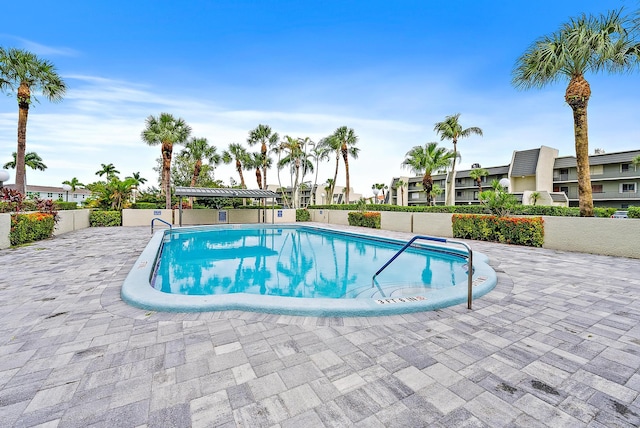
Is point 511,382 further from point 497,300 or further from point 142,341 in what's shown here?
point 142,341

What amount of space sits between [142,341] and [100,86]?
15378 mm

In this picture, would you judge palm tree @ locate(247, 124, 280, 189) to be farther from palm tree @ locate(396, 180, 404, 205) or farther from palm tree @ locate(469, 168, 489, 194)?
palm tree @ locate(469, 168, 489, 194)

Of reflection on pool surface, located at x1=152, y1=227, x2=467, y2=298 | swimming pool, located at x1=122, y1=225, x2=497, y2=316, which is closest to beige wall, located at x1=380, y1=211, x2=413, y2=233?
swimming pool, located at x1=122, y1=225, x2=497, y2=316

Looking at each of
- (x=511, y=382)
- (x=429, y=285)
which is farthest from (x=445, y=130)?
Answer: (x=511, y=382)

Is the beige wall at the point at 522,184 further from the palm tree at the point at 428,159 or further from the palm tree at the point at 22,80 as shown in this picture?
the palm tree at the point at 22,80

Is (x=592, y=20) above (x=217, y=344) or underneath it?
above

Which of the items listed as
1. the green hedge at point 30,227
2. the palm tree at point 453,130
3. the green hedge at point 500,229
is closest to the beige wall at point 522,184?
the palm tree at point 453,130

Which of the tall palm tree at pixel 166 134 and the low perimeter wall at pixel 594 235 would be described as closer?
the low perimeter wall at pixel 594 235

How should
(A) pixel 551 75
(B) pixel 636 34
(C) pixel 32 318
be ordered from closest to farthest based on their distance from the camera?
(C) pixel 32 318, (B) pixel 636 34, (A) pixel 551 75

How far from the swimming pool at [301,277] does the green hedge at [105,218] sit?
7761mm

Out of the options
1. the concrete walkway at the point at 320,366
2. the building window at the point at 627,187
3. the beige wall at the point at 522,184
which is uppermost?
the beige wall at the point at 522,184

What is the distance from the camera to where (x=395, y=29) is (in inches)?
471

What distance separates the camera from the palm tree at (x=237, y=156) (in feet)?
96.4

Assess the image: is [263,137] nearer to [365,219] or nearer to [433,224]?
[365,219]
